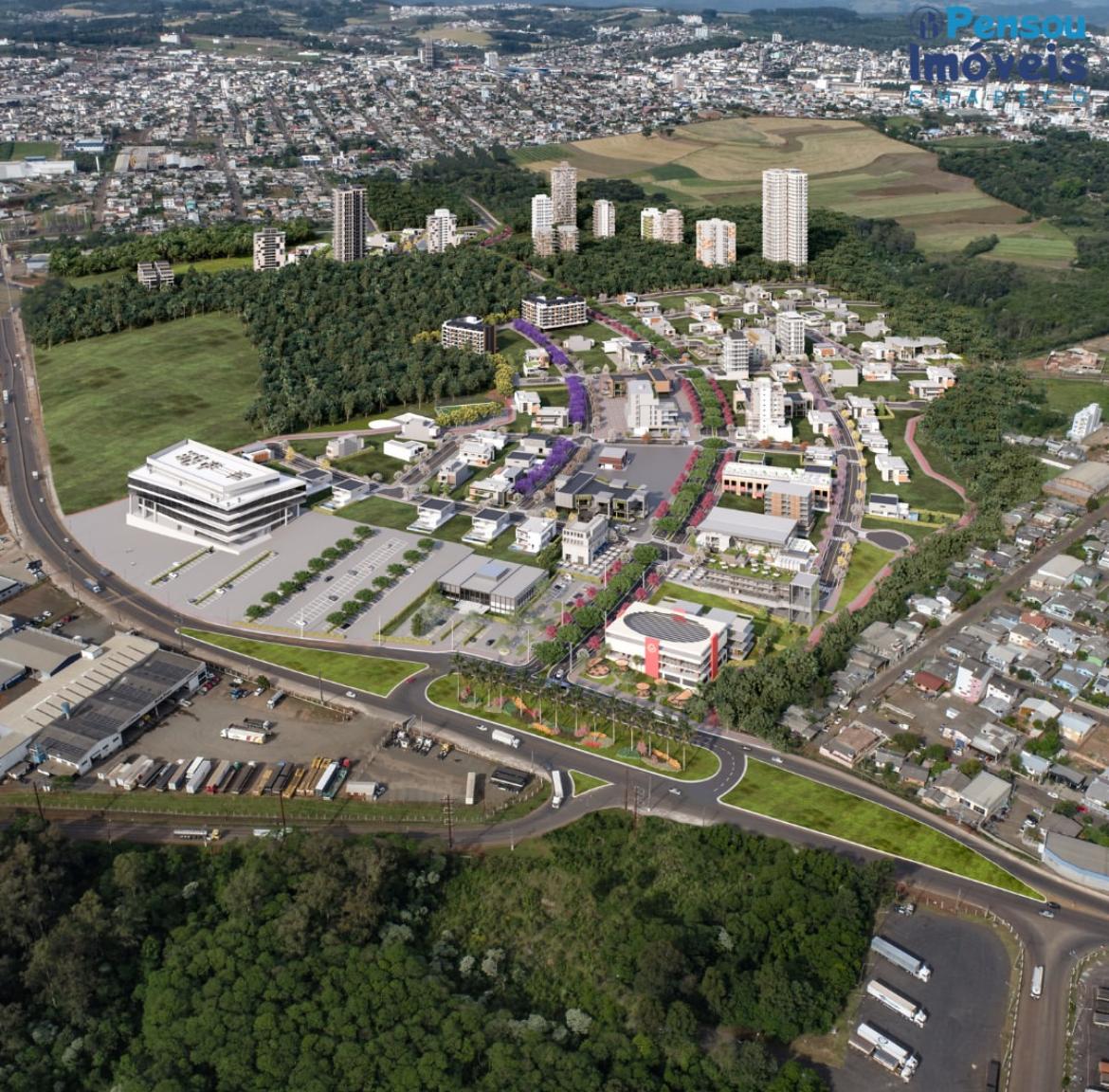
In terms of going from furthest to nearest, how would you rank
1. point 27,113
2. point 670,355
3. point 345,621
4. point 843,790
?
point 27,113 < point 670,355 < point 345,621 < point 843,790

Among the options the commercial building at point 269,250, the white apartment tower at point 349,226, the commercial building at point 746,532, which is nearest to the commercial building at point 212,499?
the commercial building at point 746,532

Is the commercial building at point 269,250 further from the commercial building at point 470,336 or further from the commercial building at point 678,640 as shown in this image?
the commercial building at point 678,640

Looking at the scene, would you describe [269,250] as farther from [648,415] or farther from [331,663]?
[331,663]

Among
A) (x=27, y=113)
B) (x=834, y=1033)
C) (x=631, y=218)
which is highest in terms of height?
(x=27, y=113)

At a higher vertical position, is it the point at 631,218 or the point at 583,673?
the point at 631,218

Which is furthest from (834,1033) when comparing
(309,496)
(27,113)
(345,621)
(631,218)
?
(27,113)

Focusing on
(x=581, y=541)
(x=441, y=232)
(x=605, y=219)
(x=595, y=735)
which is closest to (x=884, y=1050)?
(x=595, y=735)

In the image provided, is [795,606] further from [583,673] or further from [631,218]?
[631,218]
